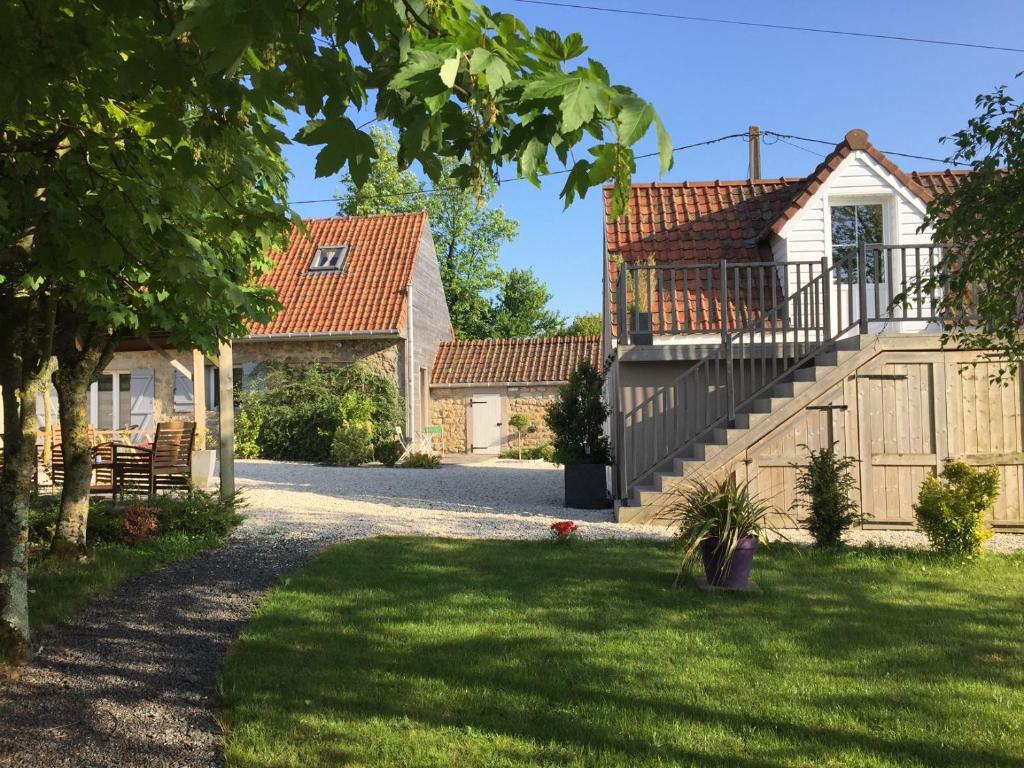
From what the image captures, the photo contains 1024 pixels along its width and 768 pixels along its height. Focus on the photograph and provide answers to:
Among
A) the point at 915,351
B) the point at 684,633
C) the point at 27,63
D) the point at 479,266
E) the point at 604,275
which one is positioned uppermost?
the point at 479,266

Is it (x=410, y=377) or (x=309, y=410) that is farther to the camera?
(x=410, y=377)

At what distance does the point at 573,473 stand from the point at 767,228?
184 inches

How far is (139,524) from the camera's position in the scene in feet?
27.5

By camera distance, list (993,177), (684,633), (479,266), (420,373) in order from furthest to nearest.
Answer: (479,266) → (420,373) → (993,177) → (684,633)

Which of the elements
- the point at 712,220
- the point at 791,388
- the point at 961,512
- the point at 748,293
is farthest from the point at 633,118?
the point at 712,220

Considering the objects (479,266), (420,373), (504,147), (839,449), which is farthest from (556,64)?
(479,266)

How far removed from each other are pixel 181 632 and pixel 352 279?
1899 centimetres

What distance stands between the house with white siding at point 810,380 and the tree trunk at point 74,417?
5.85 metres

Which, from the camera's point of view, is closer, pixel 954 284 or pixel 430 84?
pixel 430 84

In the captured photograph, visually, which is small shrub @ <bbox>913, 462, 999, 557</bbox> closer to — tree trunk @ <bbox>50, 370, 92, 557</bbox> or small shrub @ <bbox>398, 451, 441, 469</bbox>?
tree trunk @ <bbox>50, 370, 92, 557</bbox>

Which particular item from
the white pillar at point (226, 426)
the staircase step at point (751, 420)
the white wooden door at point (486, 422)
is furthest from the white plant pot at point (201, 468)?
the white wooden door at point (486, 422)

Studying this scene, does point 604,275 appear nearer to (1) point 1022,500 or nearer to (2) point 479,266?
(1) point 1022,500

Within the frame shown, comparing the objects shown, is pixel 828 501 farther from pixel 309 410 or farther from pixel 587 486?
pixel 309 410

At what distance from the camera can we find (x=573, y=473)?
11805mm
